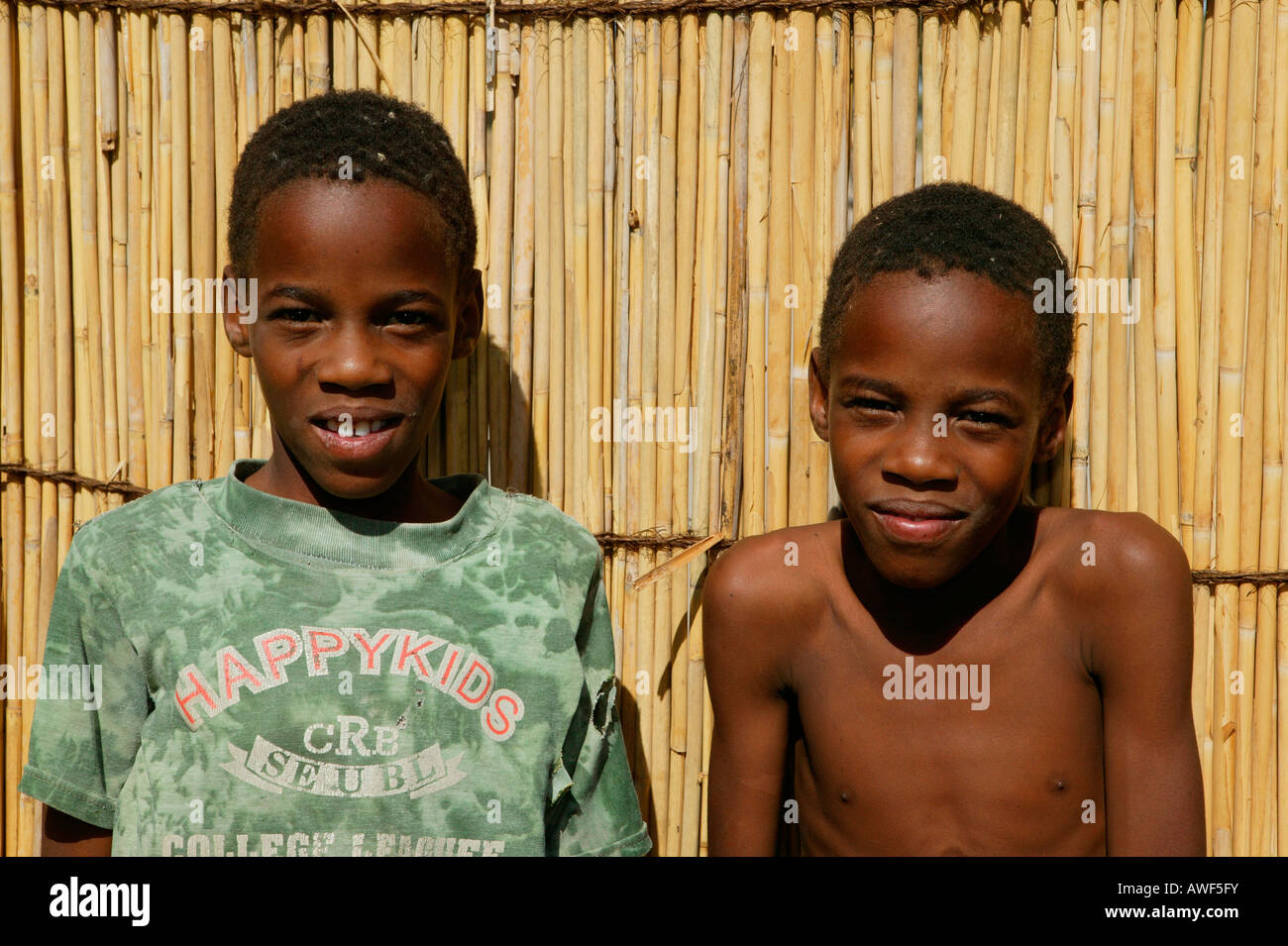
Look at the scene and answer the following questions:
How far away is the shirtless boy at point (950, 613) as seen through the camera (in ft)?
6.50

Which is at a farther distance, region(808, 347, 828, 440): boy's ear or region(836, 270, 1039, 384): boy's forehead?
region(808, 347, 828, 440): boy's ear

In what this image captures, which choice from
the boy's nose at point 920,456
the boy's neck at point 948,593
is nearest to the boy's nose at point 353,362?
the boy's nose at point 920,456

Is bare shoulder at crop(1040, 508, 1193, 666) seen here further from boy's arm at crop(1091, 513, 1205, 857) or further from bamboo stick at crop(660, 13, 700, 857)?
bamboo stick at crop(660, 13, 700, 857)

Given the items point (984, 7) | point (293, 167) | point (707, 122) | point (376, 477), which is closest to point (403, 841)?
point (376, 477)

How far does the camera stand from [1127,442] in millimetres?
2352

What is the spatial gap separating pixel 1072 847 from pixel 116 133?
228 centimetres

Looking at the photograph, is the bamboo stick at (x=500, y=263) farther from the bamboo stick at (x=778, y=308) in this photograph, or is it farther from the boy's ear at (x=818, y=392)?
the boy's ear at (x=818, y=392)

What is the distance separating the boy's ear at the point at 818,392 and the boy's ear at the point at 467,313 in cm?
61

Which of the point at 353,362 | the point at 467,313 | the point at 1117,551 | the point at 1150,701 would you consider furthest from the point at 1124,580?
the point at 353,362

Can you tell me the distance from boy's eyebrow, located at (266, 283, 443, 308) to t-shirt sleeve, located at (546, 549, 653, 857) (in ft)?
1.90

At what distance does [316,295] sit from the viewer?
Result: 6.37 feet

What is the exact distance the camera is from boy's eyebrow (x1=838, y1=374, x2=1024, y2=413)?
1959mm

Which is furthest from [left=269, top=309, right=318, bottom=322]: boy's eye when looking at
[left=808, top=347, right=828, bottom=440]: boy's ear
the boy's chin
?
[left=808, top=347, right=828, bottom=440]: boy's ear
